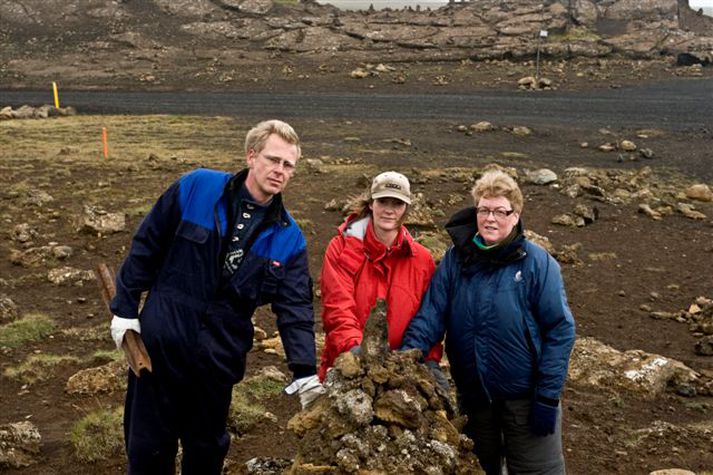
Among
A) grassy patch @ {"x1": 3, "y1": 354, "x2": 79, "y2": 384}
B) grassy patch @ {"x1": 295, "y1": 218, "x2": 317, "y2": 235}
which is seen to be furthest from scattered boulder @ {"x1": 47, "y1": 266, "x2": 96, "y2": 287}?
grassy patch @ {"x1": 295, "y1": 218, "x2": 317, "y2": 235}

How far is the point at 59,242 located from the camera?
13086 mm

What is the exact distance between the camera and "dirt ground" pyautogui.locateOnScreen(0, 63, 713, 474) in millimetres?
6949

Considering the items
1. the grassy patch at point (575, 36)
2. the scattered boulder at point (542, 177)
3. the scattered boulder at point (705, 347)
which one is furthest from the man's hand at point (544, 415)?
the grassy patch at point (575, 36)

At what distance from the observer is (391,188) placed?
4645mm

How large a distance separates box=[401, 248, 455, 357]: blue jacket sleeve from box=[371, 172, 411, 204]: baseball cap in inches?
18.2

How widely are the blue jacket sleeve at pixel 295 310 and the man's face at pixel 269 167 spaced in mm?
458

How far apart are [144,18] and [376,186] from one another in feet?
165

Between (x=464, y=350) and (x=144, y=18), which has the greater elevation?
(x=144, y=18)

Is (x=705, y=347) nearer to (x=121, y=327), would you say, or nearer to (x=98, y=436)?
(x=98, y=436)

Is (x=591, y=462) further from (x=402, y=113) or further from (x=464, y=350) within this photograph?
(x=402, y=113)

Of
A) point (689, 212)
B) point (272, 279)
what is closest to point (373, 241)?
point (272, 279)

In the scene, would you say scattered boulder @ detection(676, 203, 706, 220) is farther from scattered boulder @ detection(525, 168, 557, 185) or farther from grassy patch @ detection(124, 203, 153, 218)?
grassy patch @ detection(124, 203, 153, 218)

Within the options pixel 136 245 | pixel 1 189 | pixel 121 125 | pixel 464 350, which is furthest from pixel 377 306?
pixel 121 125

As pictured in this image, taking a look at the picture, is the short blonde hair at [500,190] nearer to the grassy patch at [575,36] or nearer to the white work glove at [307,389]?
the white work glove at [307,389]
